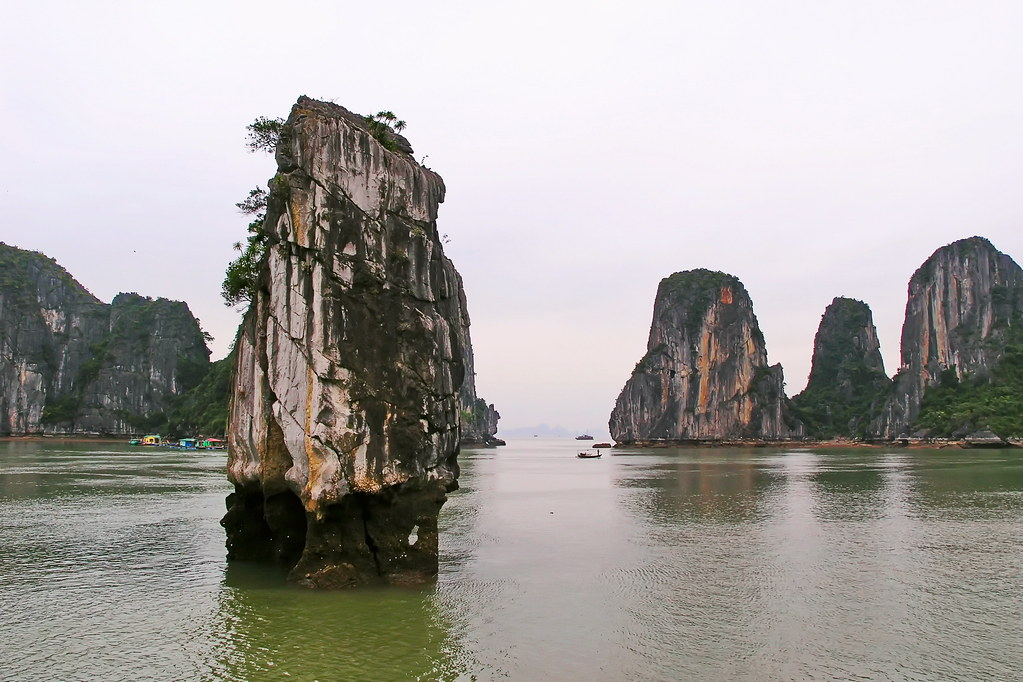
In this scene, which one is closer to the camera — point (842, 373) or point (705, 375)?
point (705, 375)

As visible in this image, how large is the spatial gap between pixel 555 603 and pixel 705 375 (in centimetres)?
13905

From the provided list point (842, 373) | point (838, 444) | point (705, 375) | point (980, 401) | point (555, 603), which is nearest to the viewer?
point (555, 603)

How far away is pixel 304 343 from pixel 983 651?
14.0 meters

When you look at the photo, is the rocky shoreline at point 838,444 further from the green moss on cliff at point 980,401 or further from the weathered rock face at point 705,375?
the green moss on cliff at point 980,401

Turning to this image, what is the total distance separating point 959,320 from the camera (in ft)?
432

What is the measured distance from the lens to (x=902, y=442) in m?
122

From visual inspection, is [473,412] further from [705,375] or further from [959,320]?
[959,320]

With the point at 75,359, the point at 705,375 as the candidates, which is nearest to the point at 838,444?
the point at 705,375

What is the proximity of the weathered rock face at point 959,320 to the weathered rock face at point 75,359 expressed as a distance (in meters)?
130

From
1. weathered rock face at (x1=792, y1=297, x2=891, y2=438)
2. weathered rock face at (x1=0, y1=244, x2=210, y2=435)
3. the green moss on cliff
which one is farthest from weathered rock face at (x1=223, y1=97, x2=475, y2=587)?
weathered rock face at (x1=792, y1=297, x2=891, y2=438)

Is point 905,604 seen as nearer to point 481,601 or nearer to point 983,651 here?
point 983,651

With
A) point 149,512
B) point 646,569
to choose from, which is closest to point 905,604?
point 646,569

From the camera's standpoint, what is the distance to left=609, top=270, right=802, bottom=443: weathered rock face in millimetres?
144500

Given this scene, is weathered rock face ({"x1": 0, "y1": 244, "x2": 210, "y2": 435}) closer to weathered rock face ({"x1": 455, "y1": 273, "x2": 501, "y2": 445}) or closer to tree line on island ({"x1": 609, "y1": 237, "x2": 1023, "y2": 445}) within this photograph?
weathered rock face ({"x1": 455, "y1": 273, "x2": 501, "y2": 445})
